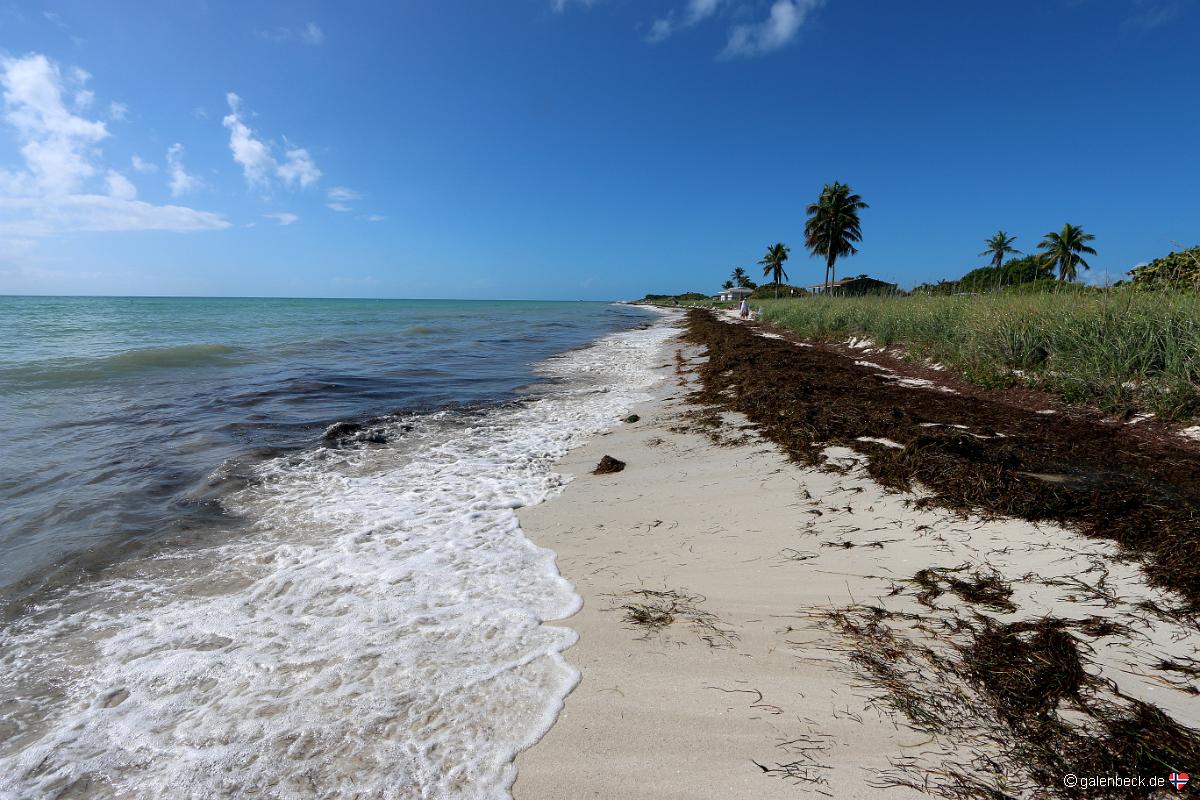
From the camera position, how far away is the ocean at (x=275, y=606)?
6.21ft

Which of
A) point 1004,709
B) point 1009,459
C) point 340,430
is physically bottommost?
point 340,430

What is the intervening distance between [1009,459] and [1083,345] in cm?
408

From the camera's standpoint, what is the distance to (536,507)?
4402mm

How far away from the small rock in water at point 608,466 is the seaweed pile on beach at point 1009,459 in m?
1.60

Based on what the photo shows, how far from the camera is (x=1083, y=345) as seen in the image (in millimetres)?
6309

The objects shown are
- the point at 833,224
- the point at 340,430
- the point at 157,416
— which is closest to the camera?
the point at 340,430

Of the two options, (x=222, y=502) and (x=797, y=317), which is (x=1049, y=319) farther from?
(x=797, y=317)

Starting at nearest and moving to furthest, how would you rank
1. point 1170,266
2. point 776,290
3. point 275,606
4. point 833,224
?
point 275,606 → point 1170,266 → point 833,224 → point 776,290

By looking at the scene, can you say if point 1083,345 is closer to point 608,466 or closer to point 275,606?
point 608,466

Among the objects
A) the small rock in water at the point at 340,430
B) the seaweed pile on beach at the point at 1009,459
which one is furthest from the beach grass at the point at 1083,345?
the small rock in water at the point at 340,430

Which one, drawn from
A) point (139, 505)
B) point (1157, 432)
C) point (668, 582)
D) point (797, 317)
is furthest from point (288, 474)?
point (797, 317)

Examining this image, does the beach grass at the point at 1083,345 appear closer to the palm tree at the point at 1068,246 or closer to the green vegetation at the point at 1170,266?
the green vegetation at the point at 1170,266

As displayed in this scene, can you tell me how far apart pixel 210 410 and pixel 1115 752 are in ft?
36.0

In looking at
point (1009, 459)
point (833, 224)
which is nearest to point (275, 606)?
point (1009, 459)
